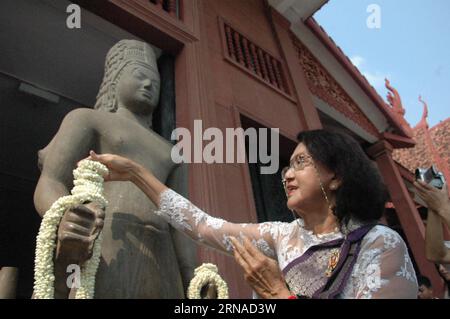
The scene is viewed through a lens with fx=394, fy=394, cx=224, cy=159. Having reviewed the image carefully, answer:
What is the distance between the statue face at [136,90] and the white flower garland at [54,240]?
25.8 inches

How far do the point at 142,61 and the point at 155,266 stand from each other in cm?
106

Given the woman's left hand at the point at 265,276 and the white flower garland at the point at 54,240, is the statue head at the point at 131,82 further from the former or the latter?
the woman's left hand at the point at 265,276

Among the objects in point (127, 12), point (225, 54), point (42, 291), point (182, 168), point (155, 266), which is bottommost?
point (42, 291)

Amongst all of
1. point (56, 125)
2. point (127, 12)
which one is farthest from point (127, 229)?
point (56, 125)

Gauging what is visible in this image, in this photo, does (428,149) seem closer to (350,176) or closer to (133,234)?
(350,176)

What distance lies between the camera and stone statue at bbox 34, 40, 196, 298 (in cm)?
119

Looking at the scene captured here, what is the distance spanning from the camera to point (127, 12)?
261 cm

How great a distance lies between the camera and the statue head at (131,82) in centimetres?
191

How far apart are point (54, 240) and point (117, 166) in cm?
36

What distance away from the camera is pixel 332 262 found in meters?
1.17

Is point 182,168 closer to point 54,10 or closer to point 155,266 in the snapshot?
point 155,266
